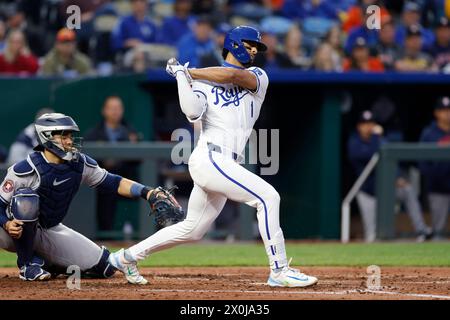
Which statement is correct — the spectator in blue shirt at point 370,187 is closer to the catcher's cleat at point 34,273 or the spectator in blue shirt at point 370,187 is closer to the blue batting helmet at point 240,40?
the blue batting helmet at point 240,40

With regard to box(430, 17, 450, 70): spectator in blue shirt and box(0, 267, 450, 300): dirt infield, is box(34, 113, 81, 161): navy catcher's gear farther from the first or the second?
box(430, 17, 450, 70): spectator in blue shirt

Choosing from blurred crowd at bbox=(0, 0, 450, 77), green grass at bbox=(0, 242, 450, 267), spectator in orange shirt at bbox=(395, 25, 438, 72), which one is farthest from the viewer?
spectator in orange shirt at bbox=(395, 25, 438, 72)

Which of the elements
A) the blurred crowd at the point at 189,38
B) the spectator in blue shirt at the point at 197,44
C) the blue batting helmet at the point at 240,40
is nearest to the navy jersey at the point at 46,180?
the blue batting helmet at the point at 240,40

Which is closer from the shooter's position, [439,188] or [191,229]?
[191,229]

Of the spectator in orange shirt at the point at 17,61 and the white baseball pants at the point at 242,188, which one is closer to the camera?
the white baseball pants at the point at 242,188

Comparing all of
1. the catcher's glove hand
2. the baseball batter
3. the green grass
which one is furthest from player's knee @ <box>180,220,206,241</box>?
the green grass

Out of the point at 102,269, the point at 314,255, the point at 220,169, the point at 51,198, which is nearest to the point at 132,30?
the point at 314,255

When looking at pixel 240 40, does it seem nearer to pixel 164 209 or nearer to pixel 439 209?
pixel 164 209
